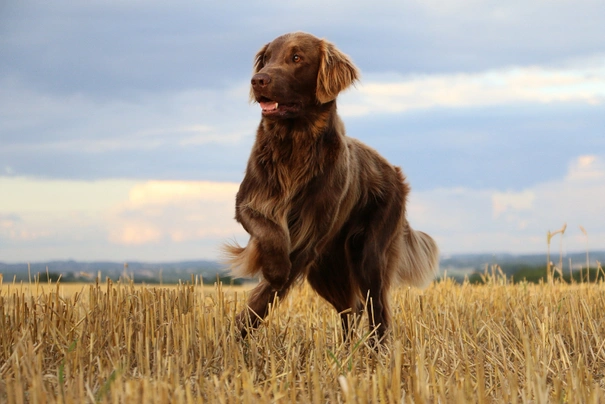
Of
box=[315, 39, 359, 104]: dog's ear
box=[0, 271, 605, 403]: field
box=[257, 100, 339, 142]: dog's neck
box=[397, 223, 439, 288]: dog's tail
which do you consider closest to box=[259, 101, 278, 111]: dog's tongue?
box=[257, 100, 339, 142]: dog's neck

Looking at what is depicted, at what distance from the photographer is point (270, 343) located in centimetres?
396

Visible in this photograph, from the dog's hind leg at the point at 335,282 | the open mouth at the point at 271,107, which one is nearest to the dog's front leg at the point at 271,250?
the open mouth at the point at 271,107

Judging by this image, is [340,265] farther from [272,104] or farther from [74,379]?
[74,379]

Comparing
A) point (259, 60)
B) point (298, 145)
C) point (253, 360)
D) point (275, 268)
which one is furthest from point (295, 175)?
point (253, 360)

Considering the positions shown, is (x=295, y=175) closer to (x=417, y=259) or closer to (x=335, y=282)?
(x=335, y=282)

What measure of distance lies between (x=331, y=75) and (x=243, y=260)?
136 cm

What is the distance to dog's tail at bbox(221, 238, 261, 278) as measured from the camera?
4.55m

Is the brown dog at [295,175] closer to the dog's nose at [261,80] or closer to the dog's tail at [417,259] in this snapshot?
the dog's nose at [261,80]

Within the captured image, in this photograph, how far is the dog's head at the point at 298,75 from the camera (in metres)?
4.33

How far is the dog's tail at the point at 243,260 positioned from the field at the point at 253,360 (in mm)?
233

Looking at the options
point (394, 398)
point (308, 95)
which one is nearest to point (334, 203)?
point (308, 95)

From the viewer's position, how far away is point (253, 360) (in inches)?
146

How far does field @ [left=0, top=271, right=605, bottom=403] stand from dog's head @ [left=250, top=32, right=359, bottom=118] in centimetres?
130

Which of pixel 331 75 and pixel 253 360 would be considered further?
pixel 331 75
